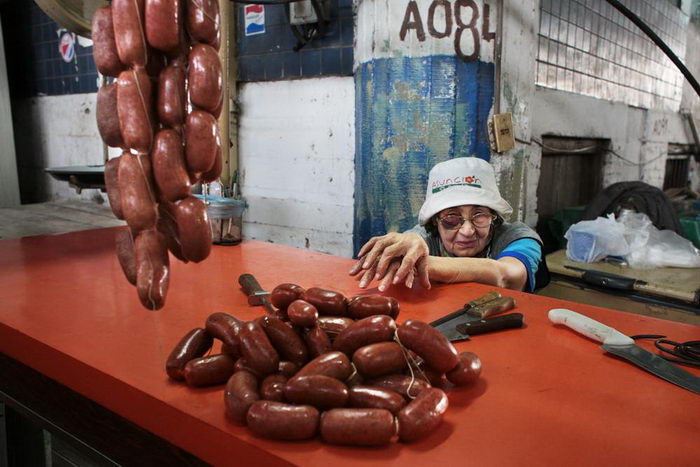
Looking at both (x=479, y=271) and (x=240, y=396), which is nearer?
(x=240, y=396)

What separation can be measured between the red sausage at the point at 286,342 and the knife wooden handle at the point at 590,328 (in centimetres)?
74

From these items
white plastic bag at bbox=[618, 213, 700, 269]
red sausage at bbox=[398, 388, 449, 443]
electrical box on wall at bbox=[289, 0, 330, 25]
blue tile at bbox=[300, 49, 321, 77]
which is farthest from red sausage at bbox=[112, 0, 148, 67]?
white plastic bag at bbox=[618, 213, 700, 269]

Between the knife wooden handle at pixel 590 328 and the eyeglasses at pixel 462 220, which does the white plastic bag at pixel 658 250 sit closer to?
the eyeglasses at pixel 462 220

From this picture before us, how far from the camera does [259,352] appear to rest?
102 cm

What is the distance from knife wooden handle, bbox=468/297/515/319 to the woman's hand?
0.26 meters

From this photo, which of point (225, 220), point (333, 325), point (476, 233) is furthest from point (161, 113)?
point (476, 233)

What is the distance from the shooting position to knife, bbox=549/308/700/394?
1.11 meters

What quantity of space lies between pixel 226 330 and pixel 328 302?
258mm

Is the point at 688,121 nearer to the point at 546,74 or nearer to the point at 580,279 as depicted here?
the point at 546,74

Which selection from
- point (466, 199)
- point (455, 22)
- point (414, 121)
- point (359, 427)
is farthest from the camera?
point (414, 121)

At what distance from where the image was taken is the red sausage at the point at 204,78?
3.12 ft

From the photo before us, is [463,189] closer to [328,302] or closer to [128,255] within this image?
[328,302]

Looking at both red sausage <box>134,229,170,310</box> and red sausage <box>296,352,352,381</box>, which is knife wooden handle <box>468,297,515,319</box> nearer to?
red sausage <box>296,352,352,381</box>

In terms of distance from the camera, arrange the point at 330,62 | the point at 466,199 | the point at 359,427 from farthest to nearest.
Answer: the point at 330,62 < the point at 466,199 < the point at 359,427
